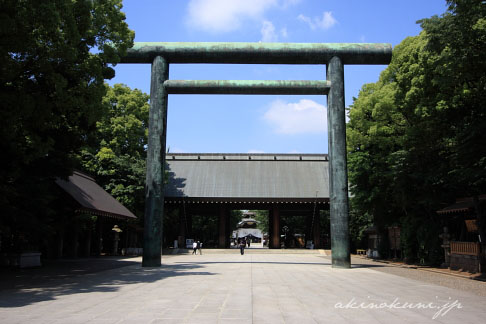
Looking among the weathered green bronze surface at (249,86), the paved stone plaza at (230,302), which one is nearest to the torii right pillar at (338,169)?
the weathered green bronze surface at (249,86)

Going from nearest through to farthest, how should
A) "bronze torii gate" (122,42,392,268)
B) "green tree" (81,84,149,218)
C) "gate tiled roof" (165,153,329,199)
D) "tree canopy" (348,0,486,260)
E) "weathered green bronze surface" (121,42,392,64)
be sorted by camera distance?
"tree canopy" (348,0,486,260)
"bronze torii gate" (122,42,392,268)
"weathered green bronze surface" (121,42,392,64)
"green tree" (81,84,149,218)
"gate tiled roof" (165,153,329,199)

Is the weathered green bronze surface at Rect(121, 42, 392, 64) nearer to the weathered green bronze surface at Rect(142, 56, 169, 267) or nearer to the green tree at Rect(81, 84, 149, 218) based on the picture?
the weathered green bronze surface at Rect(142, 56, 169, 267)

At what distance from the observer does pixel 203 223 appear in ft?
150

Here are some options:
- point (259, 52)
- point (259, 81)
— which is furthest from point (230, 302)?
point (259, 52)

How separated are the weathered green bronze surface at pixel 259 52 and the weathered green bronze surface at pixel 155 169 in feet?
2.27

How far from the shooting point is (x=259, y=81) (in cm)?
1717

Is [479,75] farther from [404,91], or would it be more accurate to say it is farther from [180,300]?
[180,300]

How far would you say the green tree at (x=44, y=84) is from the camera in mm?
9867

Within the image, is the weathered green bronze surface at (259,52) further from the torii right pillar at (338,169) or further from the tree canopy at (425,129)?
the tree canopy at (425,129)

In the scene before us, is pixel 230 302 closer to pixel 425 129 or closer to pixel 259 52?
pixel 259 52

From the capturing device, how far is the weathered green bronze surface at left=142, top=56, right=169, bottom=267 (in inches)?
616

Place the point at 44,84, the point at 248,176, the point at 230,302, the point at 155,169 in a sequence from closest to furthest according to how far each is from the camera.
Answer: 1. the point at 230,302
2. the point at 44,84
3. the point at 155,169
4. the point at 248,176

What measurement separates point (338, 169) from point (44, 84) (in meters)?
11.5

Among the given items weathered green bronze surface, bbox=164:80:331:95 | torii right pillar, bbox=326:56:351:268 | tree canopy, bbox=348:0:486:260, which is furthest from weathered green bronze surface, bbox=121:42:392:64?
tree canopy, bbox=348:0:486:260
